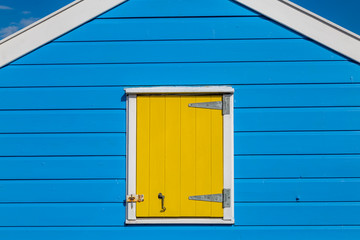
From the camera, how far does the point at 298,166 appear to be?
9.93 feet

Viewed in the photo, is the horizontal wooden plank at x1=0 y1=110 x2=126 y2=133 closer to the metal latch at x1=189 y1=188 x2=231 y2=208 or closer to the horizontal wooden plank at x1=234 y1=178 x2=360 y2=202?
the metal latch at x1=189 y1=188 x2=231 y2=208

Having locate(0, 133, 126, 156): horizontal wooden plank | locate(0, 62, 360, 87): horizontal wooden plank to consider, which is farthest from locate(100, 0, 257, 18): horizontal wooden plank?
locate(0, 133, 126, 156): horizontal wooden plank

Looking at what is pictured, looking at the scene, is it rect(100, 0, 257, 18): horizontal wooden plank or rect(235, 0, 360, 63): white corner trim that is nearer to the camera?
rect(235, 0, 360, 63): white corner trim

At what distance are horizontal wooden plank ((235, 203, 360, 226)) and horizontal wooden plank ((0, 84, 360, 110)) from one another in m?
0.95

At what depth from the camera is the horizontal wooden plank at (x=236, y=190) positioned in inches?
119

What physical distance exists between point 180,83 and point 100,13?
40.3 inches

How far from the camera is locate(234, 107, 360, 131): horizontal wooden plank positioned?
302 centimetres

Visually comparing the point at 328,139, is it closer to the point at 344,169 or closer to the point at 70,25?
the point at 344,169

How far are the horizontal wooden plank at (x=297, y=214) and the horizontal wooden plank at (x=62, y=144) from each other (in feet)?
4.33

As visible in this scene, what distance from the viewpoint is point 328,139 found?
3.02 meters

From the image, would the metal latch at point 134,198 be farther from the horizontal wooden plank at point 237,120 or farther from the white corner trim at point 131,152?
the horizontal wooden plank at point 237,120

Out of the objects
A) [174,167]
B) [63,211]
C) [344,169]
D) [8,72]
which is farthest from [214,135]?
[8,72]

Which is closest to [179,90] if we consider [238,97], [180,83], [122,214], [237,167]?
[180,83]

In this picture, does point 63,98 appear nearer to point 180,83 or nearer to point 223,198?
point 180,83
